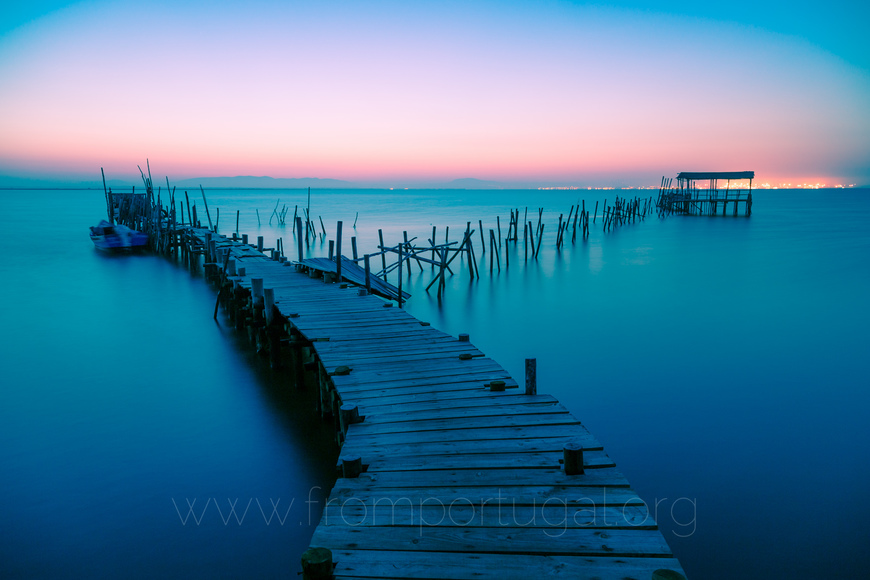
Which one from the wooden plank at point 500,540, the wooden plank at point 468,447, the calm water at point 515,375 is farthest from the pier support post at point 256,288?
the wooden plank at point 500,540

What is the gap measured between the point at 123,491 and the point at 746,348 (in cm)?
1146

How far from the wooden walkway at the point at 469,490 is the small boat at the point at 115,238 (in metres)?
27.0

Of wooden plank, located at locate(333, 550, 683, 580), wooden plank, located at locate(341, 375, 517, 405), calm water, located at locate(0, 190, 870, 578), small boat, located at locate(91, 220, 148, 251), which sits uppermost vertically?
wooden plank, located at locate(333, 550, 683, 580)

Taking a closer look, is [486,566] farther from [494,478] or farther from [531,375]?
[531,375]

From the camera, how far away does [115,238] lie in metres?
28.8

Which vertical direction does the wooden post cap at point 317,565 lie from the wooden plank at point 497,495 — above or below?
above

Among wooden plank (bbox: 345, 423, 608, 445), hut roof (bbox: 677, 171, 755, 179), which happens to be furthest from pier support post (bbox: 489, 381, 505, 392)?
hut roof (bbox: 677, 171, 755, 179)

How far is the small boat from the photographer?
94.6ft

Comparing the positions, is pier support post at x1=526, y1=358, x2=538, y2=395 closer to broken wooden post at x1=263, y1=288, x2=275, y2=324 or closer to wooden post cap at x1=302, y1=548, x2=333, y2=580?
wooden post cap at x1=302, y1=548, x2=333, y2=580

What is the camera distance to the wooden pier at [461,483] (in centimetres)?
311

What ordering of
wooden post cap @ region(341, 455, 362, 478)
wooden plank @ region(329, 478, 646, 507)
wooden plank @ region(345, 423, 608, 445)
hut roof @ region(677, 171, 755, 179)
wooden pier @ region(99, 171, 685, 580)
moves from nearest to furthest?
wooden pier @ region(99, 171, 685, 580)
wooden plank @ region(329, 478, 646, 507)
wooden post cap @ region(341, 455, 362, 478)
wooden plank @ region(345, 423, 608, 445)
hut roof @ region(677, 171, 755, 179)

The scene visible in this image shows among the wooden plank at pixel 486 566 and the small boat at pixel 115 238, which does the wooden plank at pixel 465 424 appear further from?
the small boat at pixel 115 238

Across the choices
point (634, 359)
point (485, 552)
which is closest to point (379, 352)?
point (485, 552)

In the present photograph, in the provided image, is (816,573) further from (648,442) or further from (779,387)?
(779,387)
